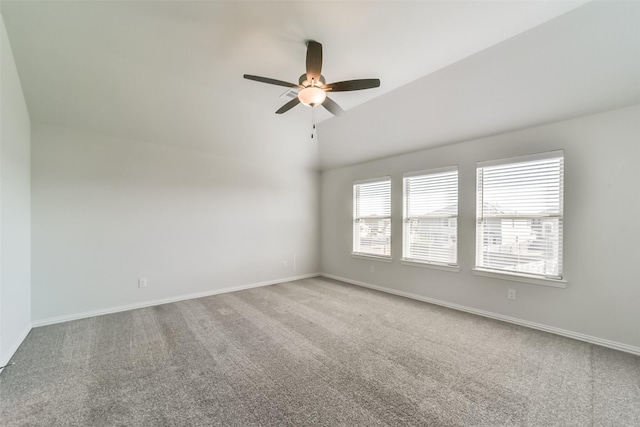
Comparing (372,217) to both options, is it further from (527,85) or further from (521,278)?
(527,85)

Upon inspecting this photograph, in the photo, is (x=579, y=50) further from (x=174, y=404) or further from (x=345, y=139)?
(x=174, y=404)

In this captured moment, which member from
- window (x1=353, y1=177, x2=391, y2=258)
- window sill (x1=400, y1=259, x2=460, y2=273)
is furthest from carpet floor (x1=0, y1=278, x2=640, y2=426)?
window (x1=353, y1=177, x2=391, y2=258)

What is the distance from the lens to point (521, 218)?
333 cm

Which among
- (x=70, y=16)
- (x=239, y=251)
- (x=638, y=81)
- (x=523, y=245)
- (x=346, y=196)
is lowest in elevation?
(x=239, y=251)

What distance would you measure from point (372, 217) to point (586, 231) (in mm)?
3013

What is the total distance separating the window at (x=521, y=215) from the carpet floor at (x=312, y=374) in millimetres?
816

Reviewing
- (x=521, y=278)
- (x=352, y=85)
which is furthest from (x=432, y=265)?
(x=352, y=85)

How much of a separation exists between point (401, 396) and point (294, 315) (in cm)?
191

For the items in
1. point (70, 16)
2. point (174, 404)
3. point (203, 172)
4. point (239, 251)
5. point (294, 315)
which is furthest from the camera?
point (239, 251)

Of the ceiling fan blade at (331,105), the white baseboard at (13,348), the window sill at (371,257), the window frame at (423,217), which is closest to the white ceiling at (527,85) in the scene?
the window frame at (423,217)

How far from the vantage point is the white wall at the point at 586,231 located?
2664mm

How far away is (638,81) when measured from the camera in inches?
95.9

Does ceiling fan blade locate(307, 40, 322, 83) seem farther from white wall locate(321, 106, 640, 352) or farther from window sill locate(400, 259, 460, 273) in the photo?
window sill locate(400, 259, 460, 273)

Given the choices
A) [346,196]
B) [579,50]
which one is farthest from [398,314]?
[579,50]
